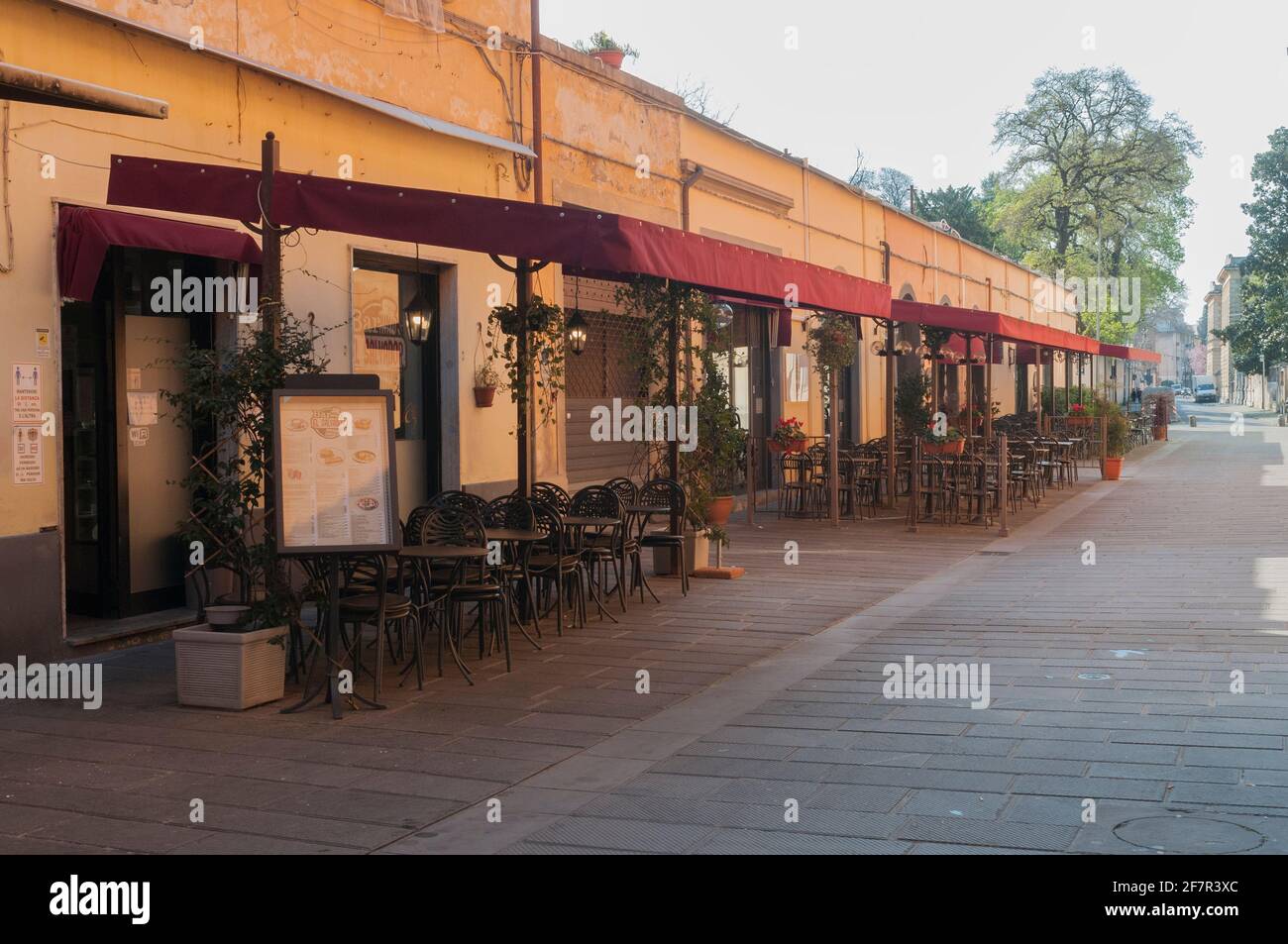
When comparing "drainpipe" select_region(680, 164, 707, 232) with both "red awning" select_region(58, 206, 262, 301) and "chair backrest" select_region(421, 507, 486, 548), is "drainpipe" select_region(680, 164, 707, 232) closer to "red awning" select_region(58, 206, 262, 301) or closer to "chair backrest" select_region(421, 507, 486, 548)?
"red awning" select_region(58, 206, 262, 301)

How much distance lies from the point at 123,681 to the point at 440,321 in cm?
555

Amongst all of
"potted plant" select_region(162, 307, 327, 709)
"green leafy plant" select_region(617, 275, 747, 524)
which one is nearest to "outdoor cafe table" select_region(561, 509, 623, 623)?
"green leafy plant" select_region(617, 275, 747, 524)

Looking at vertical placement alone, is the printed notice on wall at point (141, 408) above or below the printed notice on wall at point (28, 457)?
above

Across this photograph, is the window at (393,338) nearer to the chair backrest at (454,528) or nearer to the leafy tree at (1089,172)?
the chair backrest at (454,528)

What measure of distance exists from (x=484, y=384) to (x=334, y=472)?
594cm

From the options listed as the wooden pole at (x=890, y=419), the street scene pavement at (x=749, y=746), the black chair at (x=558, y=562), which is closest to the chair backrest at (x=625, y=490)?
the street scene pavement at (x=749, y=746)

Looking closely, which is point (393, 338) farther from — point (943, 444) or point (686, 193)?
point (943, 444)

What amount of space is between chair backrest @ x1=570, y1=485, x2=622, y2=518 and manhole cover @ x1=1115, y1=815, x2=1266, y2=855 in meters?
5.90

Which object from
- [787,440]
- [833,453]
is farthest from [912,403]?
[833,453]

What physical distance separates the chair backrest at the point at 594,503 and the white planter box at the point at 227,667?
3.54m

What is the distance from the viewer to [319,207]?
7.57 m

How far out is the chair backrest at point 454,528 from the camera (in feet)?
26.6

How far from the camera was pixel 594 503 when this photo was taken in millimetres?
10453

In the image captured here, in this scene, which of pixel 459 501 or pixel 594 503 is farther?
pixel 594 503
